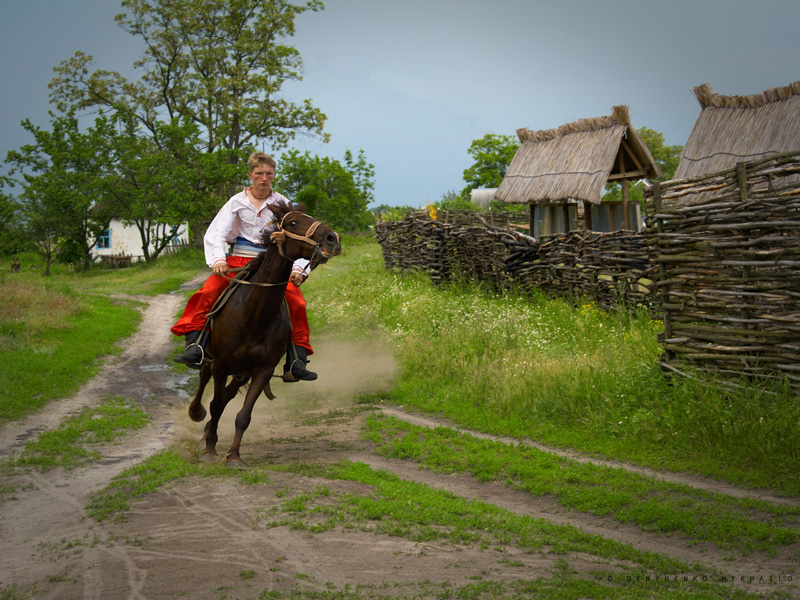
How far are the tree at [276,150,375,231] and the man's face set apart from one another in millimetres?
41479

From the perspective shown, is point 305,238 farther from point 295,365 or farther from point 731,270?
point 731,270

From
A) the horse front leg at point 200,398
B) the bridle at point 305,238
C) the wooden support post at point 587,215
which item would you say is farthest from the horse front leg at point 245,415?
the wooden support post at point 587,215

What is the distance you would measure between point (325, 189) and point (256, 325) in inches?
1835

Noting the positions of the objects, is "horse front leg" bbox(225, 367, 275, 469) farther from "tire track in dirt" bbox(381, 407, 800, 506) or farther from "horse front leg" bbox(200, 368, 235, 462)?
"tire track in dirt" bbox(381, 407, 800, 506)

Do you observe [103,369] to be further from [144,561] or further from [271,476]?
[144,561]

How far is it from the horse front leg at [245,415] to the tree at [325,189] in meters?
42.0

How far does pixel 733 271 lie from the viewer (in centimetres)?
809

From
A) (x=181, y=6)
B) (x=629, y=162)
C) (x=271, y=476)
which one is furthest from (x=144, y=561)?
(x=181, y=6)

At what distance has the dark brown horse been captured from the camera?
7191mm

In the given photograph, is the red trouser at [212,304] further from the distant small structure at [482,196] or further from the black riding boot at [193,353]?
the distant small structure at [482,196]

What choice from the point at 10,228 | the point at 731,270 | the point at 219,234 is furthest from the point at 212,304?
the point at 10,228

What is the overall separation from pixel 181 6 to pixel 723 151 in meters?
36.2

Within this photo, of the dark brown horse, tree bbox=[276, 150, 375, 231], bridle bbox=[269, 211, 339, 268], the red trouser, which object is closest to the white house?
tree bbox=[276, 150, 375, 231]

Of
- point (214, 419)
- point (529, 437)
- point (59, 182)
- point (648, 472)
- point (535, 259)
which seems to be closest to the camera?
point (648, 472)
